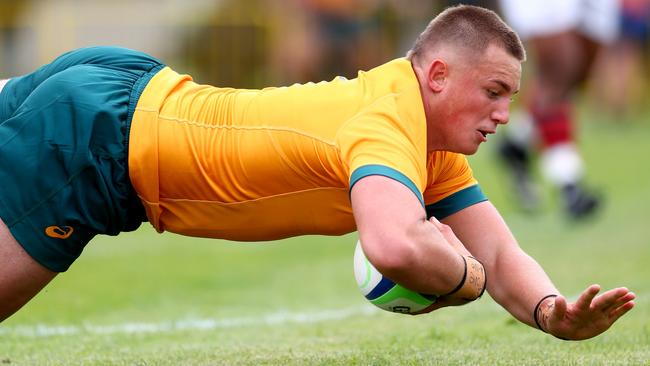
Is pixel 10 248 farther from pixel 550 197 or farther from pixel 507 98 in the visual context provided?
pixel 550 197

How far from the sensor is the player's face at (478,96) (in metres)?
4.25

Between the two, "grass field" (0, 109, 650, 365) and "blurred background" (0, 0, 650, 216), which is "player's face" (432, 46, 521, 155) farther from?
"blurred background" (0, 0, 650, 216)

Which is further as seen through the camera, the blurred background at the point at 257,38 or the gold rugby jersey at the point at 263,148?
the blurred background at the point at 257,38

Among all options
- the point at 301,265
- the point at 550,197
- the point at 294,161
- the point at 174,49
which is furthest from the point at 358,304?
the point at 174,49

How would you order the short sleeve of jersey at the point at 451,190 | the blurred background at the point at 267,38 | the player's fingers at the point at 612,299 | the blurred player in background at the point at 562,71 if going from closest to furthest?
the player's fingers at the point at 612,299, the short sleeve of jersey at the point at 451,190, the blurred player in background at the point at 562,71, the blurred background at the point at 267,38

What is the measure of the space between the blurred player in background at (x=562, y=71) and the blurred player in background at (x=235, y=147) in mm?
5304

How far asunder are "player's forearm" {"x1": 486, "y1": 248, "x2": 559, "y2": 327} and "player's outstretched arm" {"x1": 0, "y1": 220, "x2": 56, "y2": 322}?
173 cm

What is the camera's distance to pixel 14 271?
432 cm

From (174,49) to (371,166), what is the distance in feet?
61.3

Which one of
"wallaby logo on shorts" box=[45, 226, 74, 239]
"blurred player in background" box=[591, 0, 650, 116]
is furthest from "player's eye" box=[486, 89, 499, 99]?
"blurred player in background" box=[591, 0, 650, 116]

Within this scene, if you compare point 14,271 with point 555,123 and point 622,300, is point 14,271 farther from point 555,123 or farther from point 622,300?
point 555,123

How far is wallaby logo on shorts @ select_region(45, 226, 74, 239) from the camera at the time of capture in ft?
14.3

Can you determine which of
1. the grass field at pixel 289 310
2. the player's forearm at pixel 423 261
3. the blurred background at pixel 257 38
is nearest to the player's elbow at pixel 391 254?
the player's forearm at pixel 423 261

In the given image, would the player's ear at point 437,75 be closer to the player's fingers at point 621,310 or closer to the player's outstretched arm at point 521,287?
the player's outstretched arm at point 521,287
